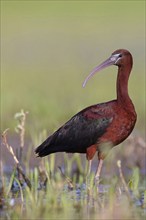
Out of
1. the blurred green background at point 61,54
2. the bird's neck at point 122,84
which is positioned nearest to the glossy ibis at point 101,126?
the bird's neck at point 122,84

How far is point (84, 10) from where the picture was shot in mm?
32500

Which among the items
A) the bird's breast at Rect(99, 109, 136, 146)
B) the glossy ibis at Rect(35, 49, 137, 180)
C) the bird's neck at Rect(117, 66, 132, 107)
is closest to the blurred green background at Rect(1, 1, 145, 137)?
the glossy ibis at Rect(35, 49, 137, 180)

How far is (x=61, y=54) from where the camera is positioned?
941 inches

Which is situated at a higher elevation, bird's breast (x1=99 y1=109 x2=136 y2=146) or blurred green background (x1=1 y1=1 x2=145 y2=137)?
blurred green background (x1=1 y1=1 x2=145 y2=137)

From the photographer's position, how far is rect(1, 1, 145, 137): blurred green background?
50.0 feet

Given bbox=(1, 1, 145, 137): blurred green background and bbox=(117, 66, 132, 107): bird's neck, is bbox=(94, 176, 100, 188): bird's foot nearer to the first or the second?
bbox=(117, 66, 132, 107): bird's neck

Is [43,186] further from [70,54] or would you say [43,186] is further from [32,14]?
[32,14]

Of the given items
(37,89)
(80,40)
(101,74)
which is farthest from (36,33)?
(37,89)

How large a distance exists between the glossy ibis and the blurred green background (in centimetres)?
293

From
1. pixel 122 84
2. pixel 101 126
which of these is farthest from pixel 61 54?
pixel 101 126

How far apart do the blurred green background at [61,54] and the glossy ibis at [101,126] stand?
293 cm

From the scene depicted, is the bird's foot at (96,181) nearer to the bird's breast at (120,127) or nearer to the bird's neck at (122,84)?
the bird's breast at (120,127)

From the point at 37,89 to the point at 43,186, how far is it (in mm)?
7364

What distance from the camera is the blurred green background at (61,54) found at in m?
15.2
